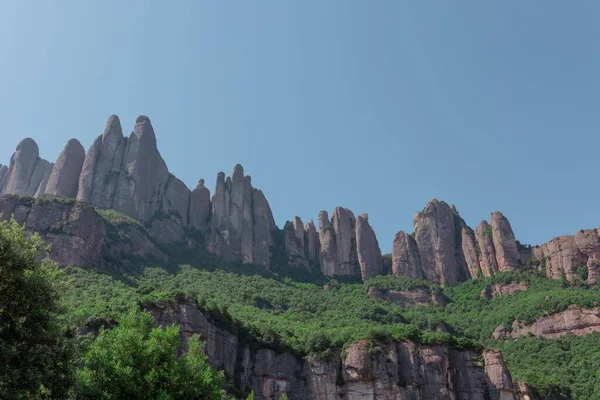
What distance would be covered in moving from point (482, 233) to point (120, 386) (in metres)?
101

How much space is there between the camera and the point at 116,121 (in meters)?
120

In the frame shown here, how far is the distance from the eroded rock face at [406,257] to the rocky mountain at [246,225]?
205 mm

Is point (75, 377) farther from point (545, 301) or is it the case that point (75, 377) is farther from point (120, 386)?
point (545, 301)

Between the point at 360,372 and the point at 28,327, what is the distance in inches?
1724

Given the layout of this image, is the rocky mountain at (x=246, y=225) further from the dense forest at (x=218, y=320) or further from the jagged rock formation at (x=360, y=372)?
the jagged rock formation at (x=360, y=372)

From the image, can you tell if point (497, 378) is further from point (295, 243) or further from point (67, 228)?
point (295, 243)

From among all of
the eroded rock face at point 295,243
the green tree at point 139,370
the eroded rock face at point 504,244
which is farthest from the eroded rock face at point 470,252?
the green tree at point 139,370

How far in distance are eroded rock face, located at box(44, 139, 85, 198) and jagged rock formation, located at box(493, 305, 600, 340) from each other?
80209mm

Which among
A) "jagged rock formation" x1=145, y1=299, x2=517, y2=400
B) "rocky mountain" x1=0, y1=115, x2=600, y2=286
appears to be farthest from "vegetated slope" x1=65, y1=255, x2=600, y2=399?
"rocky mountain" x1=0, y1=115, x2=600, y2=286

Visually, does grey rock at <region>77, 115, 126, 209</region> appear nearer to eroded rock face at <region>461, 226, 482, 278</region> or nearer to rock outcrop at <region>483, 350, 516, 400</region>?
eroded rock face at <region>461, 226, 482, 278</region>

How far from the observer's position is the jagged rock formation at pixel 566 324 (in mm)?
77250

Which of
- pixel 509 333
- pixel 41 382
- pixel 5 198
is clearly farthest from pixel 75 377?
pixel 509 333

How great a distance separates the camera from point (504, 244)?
106375 mm

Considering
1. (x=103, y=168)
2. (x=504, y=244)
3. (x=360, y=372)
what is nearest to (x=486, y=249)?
(x=504, y=244)
